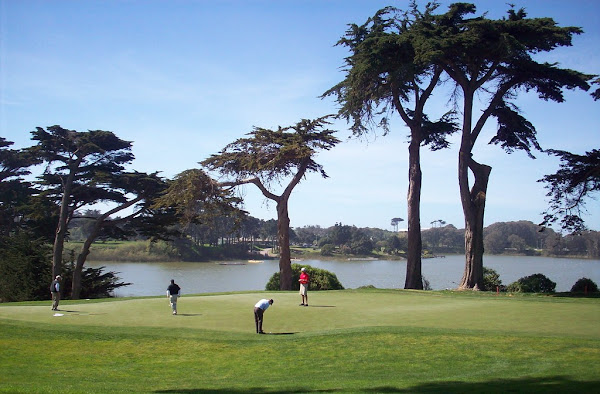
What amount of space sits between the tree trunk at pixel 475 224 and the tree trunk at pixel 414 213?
2.81 m

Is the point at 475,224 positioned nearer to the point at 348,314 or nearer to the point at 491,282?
the point at 491,282

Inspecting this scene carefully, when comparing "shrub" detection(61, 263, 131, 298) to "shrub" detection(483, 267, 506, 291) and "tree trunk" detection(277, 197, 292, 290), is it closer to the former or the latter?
"tree trunk" detection(277, 197, 292, 290)

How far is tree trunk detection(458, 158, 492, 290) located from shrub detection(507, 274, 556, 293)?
7.02ft

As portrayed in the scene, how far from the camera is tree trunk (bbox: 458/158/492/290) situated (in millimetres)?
31562

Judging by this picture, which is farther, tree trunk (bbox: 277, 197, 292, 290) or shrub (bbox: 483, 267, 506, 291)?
tree trunk (bbox: 277, 197, 292, 290)

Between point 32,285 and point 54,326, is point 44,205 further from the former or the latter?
point 54,326

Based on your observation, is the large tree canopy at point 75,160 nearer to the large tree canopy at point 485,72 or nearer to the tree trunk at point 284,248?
the tree trunk at point 284,248

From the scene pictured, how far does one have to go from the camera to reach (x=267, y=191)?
35.7 m

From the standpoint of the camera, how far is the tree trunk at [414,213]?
33719 millimetres

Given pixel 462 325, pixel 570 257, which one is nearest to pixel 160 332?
pixel 462 325

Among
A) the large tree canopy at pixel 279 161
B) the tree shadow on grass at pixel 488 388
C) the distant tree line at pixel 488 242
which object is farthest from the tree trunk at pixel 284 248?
the distant tree line at pixel 488 242

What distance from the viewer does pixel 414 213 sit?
33875 mm

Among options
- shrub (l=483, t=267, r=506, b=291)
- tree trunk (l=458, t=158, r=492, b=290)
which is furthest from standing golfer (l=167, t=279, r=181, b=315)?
shrub (l=483, t=267, r=506, b=291)

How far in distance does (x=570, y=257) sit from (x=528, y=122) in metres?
84.0
